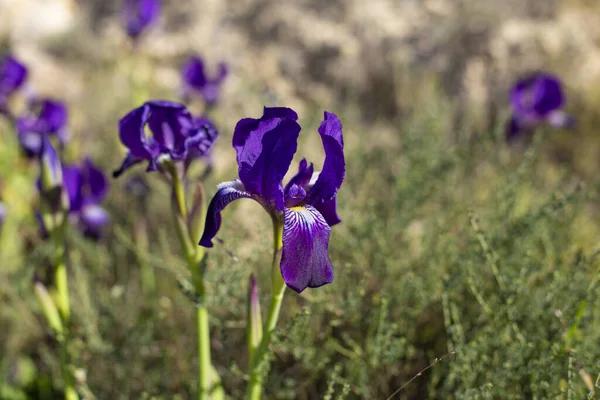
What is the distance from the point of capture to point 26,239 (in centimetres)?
343

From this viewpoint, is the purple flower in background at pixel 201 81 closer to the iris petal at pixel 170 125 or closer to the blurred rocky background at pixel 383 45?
the blurred rocky background at pixel 383 45

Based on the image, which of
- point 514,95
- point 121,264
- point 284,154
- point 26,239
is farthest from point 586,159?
point 26,239

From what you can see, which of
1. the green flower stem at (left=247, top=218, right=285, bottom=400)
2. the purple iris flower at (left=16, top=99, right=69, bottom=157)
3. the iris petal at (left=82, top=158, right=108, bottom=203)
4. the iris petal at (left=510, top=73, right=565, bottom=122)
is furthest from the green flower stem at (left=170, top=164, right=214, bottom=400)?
the iris petal at (left=510, top=73, right=565, bottom=122)

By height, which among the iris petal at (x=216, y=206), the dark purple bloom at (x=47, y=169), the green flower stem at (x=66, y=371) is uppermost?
the dark purple bloom at (x=47, y=169)

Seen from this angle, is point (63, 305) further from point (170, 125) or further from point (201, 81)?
point (201, 81)

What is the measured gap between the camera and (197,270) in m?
1.49

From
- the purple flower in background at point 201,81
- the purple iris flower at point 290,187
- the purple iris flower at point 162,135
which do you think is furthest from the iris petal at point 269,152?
the purple flower in background at point 201,81

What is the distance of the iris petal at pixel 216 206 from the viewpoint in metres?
1.20

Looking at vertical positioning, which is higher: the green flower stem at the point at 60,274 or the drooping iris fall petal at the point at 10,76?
the drooping iris fall petal at the point at 10,76

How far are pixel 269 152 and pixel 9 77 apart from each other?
118 inches

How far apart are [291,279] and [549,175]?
12.0ft

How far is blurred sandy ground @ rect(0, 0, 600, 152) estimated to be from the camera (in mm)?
4664

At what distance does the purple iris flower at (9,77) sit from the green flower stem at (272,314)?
292 centimetres

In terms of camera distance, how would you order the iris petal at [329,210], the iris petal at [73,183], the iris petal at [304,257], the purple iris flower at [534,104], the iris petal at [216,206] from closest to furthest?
1. the iris petal at [304,257]
2. the iris petal at [216,206]
3. the iris petal at [329,210]
4. the iris petal at [73,183]
5. the purple iris flower at [534,104]
